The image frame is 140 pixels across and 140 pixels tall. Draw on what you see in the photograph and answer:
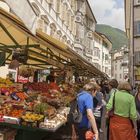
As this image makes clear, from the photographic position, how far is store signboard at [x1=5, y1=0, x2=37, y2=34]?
563cm

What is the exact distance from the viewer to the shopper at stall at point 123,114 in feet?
27.9

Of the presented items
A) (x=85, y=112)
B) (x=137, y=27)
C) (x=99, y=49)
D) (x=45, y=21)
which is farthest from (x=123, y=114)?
(x=99, y=49)

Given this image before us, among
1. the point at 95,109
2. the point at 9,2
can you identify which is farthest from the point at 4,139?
the point at 95,109

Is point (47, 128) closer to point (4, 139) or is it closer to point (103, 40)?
point (4, 139)

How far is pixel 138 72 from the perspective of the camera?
45344 millimetres

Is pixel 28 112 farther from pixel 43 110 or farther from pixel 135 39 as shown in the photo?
pixel 135 39

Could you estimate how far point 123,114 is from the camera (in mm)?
8547

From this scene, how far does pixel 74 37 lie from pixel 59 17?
13235 mm

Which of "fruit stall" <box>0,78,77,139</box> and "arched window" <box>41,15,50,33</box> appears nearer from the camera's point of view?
"fruit stall" <box>0,78,77,139</box>

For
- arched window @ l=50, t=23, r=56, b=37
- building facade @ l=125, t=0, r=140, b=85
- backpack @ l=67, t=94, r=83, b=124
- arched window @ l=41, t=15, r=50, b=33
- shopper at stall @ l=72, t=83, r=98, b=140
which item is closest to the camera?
shopper at stall @ l=72, t=83, r=98, b=140

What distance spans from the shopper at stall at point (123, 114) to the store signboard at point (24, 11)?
9.61 ft

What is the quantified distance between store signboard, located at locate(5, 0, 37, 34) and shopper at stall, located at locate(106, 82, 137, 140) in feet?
9.61

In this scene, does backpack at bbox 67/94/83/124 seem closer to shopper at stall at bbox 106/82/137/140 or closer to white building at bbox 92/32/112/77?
shopper at stall at bbox 106/82/137/140

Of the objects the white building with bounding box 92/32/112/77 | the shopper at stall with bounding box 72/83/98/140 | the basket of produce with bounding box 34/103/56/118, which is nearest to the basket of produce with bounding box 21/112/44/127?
the basket of produce with bounding box 34/103/56/118
